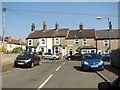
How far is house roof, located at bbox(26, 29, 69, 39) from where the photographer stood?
60719 mm

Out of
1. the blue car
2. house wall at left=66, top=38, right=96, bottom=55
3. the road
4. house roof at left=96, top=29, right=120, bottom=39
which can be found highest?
house roof at left=96, top=29, right=120, bottom=39

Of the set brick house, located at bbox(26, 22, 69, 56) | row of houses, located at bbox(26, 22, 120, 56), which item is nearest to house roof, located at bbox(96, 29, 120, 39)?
row of houses, located at bbox(26, 22, 120, 56)

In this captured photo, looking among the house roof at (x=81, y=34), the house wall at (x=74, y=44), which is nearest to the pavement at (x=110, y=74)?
the house wall at (x=74, y=44)

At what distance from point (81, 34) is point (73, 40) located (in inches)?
106

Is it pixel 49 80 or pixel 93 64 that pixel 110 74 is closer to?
pixel 93 64

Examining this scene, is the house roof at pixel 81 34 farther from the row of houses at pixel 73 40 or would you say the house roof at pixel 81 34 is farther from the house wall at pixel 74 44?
the house wall at pixel 74 44

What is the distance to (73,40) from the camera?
2317 inches

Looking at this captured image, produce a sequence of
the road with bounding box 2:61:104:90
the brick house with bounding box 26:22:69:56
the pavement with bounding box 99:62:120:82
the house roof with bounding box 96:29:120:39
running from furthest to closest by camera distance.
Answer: the brick house with bounding box 26:22:69:56 < the house roof with bounding box 96:29:120:39 < the pavement with bounding box 99:62:120:82 < the road with bounding box 2:61:104:90

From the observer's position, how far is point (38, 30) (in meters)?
65.9

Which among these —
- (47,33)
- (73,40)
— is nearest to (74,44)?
(73,40)

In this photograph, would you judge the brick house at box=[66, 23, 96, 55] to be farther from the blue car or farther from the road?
the road

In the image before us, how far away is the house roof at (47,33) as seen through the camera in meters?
60.7

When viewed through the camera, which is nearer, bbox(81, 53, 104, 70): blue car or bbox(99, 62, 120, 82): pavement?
bbox(99, 62, 120, 82): pavement

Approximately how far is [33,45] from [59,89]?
54.0 meters
